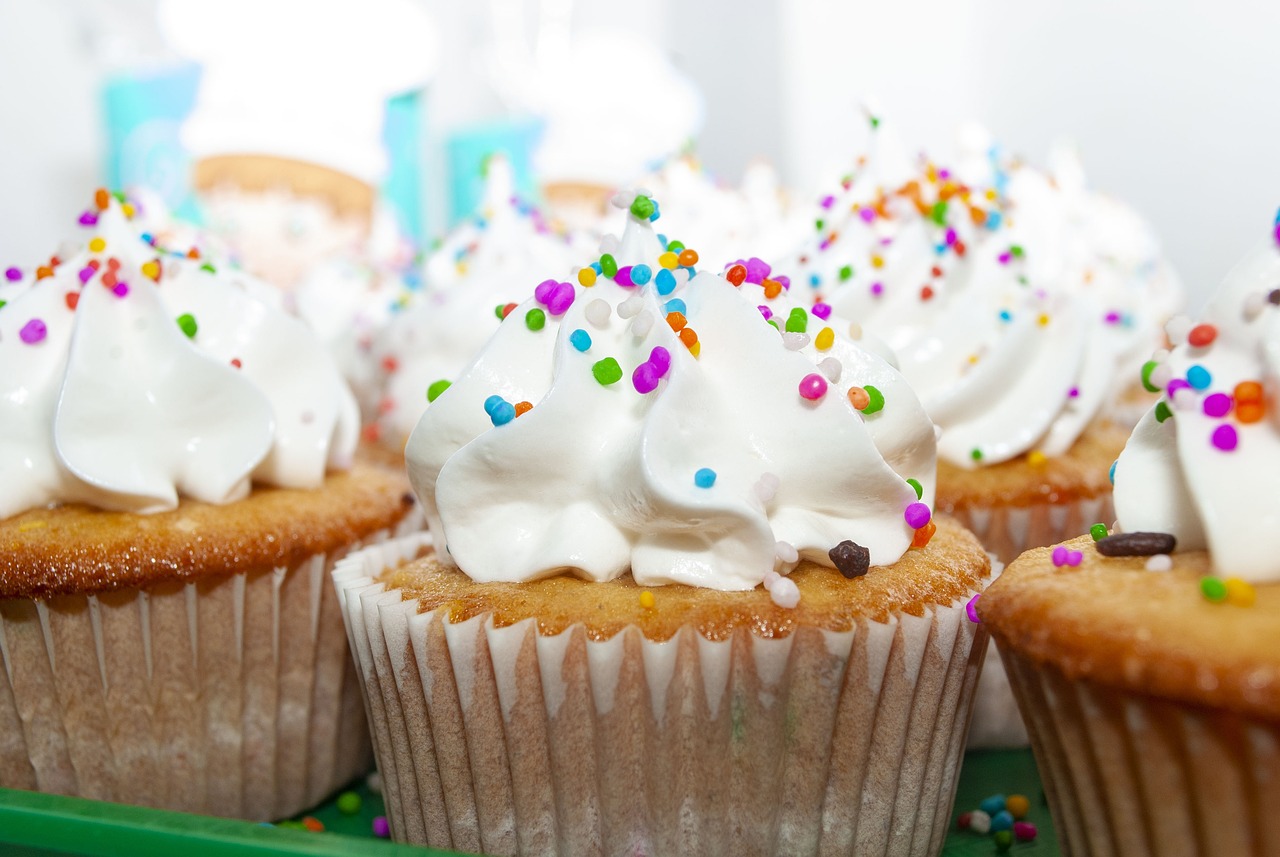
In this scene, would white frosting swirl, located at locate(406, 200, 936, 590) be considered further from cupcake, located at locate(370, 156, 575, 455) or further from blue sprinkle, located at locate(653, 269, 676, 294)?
cupcake, located at locate(370, 156, 575, 455)

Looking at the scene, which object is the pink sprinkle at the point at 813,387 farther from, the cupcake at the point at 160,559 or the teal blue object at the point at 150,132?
the teal blue object at the point at 150,132

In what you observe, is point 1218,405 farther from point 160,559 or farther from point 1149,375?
point 160,559

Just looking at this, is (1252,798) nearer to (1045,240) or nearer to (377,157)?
(1045,240)

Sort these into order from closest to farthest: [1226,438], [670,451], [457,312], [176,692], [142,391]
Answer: [1226,438] → [670,451] → [176,692] → [142,391] → [457,312]

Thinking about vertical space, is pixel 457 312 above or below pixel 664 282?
below

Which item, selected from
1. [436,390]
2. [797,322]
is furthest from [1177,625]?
[436,390]

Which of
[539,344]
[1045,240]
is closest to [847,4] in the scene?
[1045,240]
